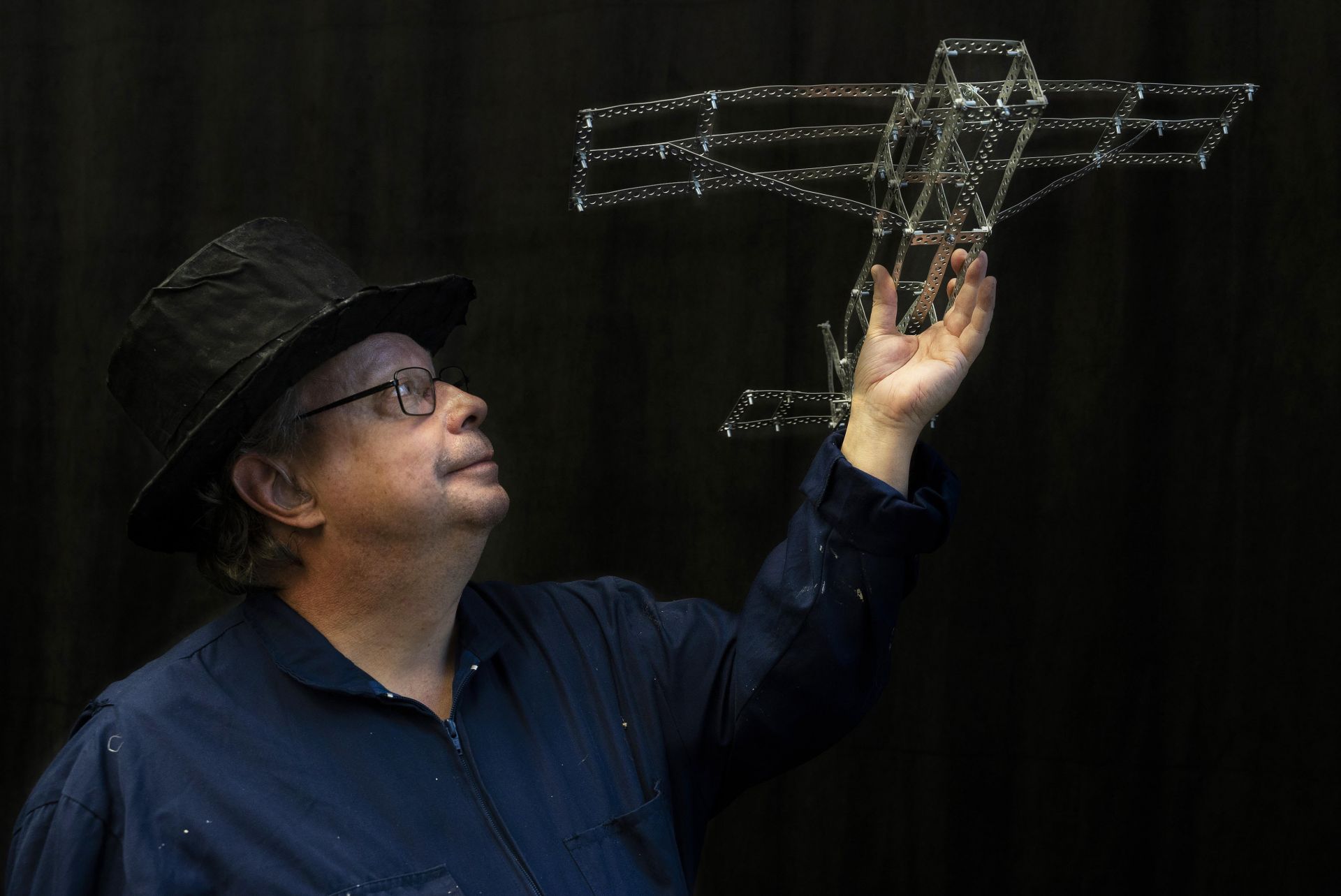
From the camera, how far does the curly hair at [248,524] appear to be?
1440 millimetres

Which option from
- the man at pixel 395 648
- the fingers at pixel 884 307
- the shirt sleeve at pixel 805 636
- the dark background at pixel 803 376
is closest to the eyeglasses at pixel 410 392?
the man at pixel 395 648

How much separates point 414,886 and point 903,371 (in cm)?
75

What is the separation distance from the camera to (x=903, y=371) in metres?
1.40

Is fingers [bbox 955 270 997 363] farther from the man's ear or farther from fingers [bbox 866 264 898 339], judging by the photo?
the man's ear

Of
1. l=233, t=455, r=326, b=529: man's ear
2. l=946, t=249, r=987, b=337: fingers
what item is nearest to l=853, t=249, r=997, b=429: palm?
l=946, t=249, r=987, b=337: fingers

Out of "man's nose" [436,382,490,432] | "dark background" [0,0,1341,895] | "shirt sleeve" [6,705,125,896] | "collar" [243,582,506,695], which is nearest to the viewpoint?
"shirt sleeve" [6,705,125,896]

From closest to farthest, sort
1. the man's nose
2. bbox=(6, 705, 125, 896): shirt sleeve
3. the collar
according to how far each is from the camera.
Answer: bbox=(6, 705, 125, 896): shirt sleeve < the collar < the man's nose

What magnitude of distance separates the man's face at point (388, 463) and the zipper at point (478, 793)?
0.19m

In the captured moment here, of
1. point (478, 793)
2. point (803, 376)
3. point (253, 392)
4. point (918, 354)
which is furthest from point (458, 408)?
point (803, 376)

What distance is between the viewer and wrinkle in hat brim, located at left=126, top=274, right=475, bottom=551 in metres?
1.37

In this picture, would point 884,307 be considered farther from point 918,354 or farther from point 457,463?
point 457,463

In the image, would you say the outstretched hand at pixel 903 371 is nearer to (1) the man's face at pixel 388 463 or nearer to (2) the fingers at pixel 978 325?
(2) the fingers at pixel 978 325

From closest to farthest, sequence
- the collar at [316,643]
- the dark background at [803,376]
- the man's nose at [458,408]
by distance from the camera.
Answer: the collar at [316,643], the man's nose at [458,408], the dark background at [803,376]

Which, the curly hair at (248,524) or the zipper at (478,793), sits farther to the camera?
the curly hair at (248,524)
